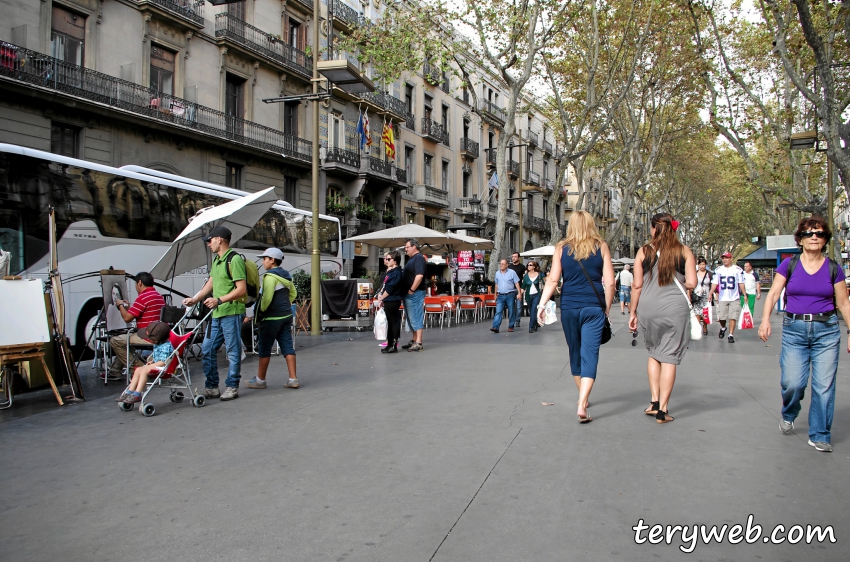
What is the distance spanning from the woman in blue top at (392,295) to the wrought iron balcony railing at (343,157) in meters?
19.1

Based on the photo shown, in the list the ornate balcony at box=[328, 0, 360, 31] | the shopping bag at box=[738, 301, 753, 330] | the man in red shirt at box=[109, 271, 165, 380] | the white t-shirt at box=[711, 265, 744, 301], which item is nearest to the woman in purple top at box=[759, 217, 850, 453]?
the man in red shirt at box=[109, 271, 165, 380]

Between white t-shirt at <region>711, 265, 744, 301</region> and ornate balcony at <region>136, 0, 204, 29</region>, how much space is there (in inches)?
750

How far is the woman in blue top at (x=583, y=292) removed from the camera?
575 centimetres

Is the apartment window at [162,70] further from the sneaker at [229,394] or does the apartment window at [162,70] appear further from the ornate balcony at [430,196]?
the sneaker at [229,394]

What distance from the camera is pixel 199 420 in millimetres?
6062

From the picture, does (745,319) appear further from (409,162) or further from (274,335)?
(409,162)

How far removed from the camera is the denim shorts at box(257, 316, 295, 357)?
7555 millimetres

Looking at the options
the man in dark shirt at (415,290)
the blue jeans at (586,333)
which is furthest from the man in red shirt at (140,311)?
the blue jeans at (586,333)

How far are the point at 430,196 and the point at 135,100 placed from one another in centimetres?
1959

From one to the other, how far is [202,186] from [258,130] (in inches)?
442

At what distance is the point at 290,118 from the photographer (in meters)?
29.0

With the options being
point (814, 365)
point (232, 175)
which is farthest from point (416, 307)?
point (232, 175)

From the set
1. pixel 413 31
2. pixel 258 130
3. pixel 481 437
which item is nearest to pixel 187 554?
pixel 481 437

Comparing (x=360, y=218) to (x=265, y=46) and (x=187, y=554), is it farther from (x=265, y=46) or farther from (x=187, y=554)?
(x=187, y=554)
